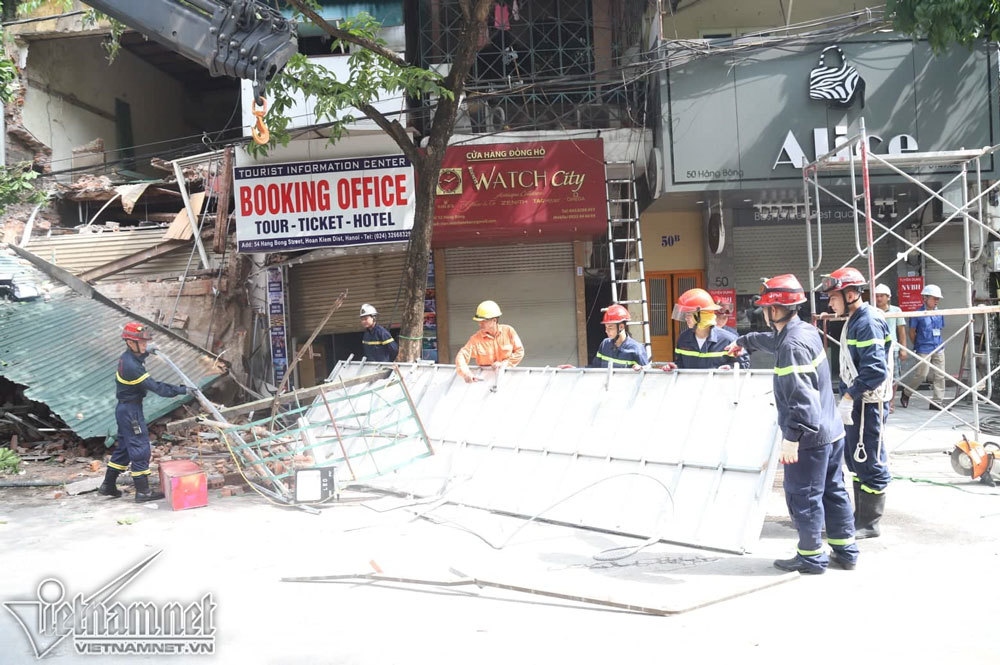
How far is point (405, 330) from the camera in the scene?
10.3 m

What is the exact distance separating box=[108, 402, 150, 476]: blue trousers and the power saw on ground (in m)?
8.25

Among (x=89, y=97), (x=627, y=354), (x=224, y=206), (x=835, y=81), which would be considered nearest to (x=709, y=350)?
(x=627, y=354)

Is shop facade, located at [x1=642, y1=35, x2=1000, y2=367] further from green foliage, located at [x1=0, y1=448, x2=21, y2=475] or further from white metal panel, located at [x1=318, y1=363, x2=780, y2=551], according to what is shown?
green foliage, located at [x1=0, y1=448, x2=21, y2=475]

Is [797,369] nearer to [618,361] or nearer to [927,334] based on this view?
[618,361]

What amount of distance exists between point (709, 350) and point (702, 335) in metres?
0.17

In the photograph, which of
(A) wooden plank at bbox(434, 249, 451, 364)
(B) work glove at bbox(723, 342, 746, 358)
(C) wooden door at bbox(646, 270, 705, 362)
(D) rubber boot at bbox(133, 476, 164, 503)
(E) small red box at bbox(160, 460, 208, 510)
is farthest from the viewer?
(C) wooden door at bbox(646, 270, 705, 362)

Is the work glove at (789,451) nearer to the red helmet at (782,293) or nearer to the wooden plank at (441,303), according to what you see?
the red helmet at (782,293)

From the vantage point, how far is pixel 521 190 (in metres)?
13.7

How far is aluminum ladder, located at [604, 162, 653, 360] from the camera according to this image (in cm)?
1331

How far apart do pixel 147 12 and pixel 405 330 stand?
4.56 meters

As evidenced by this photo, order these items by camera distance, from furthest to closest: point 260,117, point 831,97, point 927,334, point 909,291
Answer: point 909,291 → point 831,97 → point 927,334 → point 260,117

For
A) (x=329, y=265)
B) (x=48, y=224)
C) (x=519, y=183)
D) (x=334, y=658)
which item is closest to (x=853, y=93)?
(x=519, y=183)

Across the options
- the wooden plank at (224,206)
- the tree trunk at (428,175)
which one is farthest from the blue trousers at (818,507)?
the wooden plank at (224,206)

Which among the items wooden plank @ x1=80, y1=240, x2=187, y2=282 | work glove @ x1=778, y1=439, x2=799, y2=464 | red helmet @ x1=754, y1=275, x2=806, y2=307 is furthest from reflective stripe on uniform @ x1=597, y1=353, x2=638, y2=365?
wooden plank @ x1=80, y1=240, x2=187, y2=282
